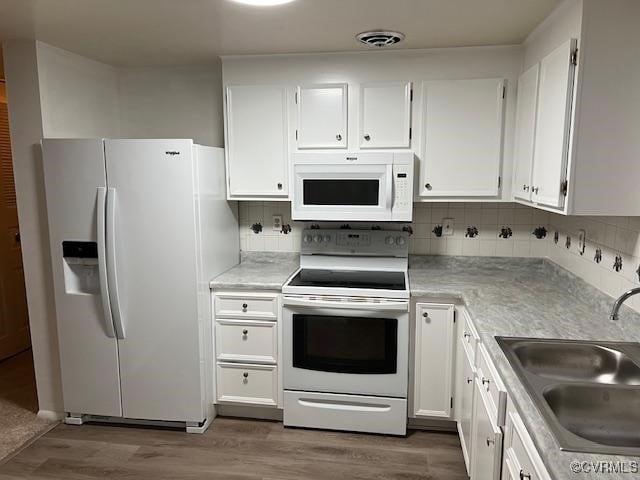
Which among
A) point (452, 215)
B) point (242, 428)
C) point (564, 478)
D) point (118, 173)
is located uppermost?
point (118, 173)

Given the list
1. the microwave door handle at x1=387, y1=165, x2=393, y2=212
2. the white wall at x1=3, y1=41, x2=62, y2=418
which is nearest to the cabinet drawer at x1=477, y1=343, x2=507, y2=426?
the microwave door handle at x1=387, y1=165, x2=393, y2=212

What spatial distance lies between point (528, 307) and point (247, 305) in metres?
1.53

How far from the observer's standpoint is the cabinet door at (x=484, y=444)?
1632mm

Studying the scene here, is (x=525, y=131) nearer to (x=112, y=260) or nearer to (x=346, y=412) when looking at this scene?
(x=346, y=412)

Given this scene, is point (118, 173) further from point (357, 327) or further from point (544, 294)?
point (544, 294)

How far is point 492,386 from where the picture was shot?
5.73 ft

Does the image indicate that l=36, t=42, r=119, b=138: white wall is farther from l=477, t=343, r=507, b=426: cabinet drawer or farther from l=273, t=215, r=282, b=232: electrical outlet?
l=477, t=343, r=507, b=426: cabinet drawer

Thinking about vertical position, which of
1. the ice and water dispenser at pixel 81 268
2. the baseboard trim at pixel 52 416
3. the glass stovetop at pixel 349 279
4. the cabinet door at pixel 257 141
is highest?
the cabinet door at pixel 257 141

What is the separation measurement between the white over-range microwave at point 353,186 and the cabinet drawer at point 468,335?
63 centimetres

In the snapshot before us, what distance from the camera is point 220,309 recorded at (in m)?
2.88

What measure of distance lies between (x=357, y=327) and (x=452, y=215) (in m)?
1.05

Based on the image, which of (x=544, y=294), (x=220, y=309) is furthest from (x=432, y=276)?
(x=220, y=309)

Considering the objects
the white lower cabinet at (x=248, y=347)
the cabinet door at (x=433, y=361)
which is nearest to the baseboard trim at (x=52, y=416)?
the white lower cabinet at (x=248, y=347)

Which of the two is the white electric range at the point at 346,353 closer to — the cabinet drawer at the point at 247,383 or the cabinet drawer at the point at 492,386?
the cabinet drawer at the point at 247,383
